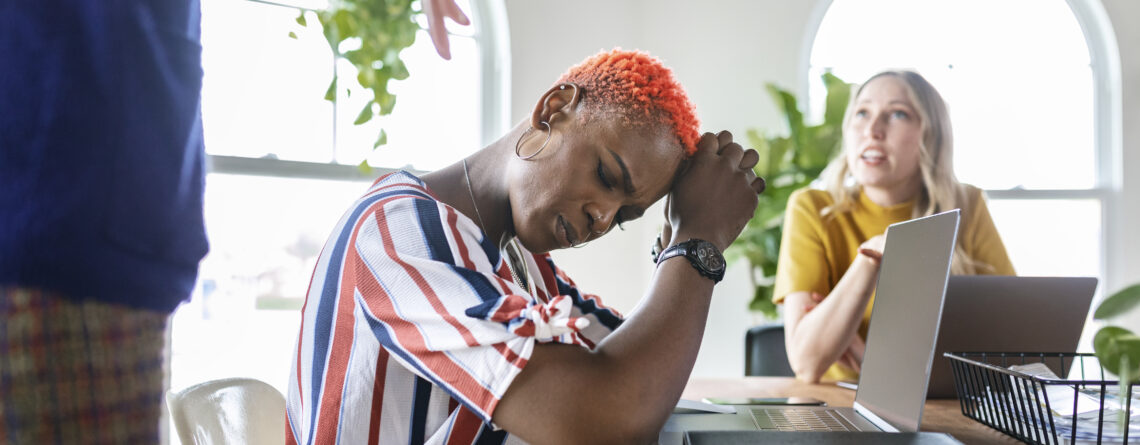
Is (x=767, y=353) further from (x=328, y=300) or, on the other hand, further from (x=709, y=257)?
(x=328, y=300)

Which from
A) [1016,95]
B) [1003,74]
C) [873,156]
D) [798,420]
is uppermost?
[1003,74]

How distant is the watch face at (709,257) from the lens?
92 centimetres

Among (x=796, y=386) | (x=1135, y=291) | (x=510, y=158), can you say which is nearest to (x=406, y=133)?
(x=796, y=386)

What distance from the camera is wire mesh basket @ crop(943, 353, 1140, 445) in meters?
0.73

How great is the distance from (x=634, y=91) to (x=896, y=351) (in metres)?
0.49

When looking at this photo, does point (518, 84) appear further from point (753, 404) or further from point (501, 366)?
point (501, 366)

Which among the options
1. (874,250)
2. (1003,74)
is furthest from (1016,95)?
(874,250)

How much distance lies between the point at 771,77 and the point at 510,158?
10.00 feet

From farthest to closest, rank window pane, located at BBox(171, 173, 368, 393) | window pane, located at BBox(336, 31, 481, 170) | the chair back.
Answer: window pane, located at BBox(336, 31, 481, 170) < window pane, located at BBox(171, 173, 368, 393) < the chair back

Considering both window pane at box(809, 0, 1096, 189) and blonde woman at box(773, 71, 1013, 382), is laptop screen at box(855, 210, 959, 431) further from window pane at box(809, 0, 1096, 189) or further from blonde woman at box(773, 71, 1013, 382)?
window pane at box(809, 0, 1096, 189)

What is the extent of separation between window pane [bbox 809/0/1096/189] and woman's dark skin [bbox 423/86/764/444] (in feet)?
10.5

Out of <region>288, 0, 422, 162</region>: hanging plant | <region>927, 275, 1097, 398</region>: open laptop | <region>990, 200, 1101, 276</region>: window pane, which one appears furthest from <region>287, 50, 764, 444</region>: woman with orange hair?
<region>990, 200, 1101, 276</region>: window pane

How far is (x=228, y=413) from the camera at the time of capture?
1.06 metres

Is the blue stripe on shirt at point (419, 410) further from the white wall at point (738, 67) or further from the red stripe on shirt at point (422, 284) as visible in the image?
the white wall at point (738, 67)
